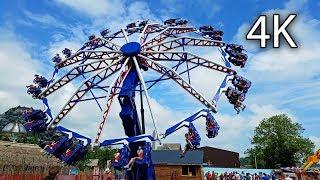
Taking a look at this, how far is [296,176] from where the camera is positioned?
39.0 metres

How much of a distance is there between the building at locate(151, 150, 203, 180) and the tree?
41.1 m

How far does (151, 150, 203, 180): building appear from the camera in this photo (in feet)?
152

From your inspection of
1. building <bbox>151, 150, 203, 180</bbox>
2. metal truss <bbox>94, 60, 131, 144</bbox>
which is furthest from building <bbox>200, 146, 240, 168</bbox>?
metal truss <bbox>94, 60, 131, 144</bbox>

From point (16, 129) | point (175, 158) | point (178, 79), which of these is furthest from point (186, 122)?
point (16, 129)

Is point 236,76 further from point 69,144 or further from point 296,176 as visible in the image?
point 296,176

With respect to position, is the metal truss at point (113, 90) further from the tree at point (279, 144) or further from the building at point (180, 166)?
the tree at point (279, 144)

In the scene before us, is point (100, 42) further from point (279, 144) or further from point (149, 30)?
point (279, 144)

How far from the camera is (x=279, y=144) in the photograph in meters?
85.4

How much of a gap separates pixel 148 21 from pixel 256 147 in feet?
210

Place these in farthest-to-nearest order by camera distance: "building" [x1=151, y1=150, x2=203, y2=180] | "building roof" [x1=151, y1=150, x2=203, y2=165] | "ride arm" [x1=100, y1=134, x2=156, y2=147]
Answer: "building roof" [x1=151, y1=150, x2=203, y2=165] < "building" [x1=151, y1=150, x2=203, y2=180] < "ride arm" [x1=100, y1=134, x2=156, y2=147]

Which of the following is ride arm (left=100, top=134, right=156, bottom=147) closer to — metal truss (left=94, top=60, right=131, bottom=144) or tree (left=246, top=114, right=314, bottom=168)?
metal truss (left=94, top=60, right=131, bottom=144)

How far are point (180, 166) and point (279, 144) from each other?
44.2m

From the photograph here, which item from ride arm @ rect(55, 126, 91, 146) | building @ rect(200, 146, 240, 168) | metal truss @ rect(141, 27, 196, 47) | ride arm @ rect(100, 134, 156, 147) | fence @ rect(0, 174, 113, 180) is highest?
metal truss @ rect(141, 27, 196, 47)

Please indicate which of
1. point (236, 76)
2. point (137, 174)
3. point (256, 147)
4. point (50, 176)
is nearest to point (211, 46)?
point (236, 76)
